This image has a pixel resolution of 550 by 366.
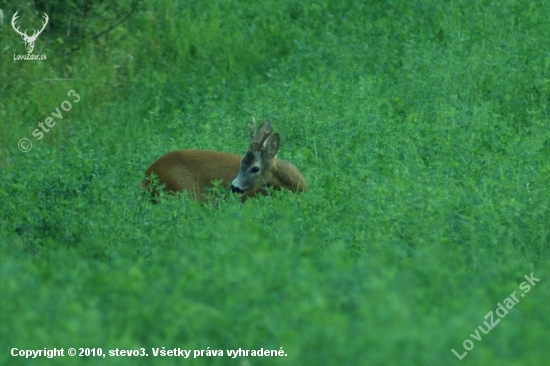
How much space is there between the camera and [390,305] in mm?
3967

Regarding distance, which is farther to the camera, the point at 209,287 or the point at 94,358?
the point at 209,287

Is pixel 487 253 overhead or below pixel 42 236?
overhead

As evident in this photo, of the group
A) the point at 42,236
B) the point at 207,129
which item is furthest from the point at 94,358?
the point at 207,129

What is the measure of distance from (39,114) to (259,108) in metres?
2.94

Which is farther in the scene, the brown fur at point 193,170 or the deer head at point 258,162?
the brown fur at point 193,170

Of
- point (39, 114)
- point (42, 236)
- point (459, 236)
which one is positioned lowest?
point (39, 114)

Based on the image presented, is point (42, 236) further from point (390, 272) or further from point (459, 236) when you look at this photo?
point (390, 272)

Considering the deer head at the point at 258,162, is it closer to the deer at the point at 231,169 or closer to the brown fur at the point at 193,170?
the deer at the point at 231,169

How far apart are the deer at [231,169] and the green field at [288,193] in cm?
32

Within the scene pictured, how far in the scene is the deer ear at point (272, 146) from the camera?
9.02m

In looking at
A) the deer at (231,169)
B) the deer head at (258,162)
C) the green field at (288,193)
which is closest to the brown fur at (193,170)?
the deer at (231,169)

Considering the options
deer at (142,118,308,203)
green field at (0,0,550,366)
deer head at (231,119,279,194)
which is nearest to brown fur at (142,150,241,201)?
deer at (142,118,308,203)

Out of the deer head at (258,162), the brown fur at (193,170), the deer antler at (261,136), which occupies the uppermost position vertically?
the deer antler at (261,136)

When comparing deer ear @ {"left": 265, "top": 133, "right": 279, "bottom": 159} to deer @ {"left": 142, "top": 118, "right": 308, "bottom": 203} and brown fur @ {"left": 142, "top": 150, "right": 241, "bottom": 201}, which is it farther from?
brown fur @ {"left": 142, "top": 150, "right": 241, "bottom": 201}
